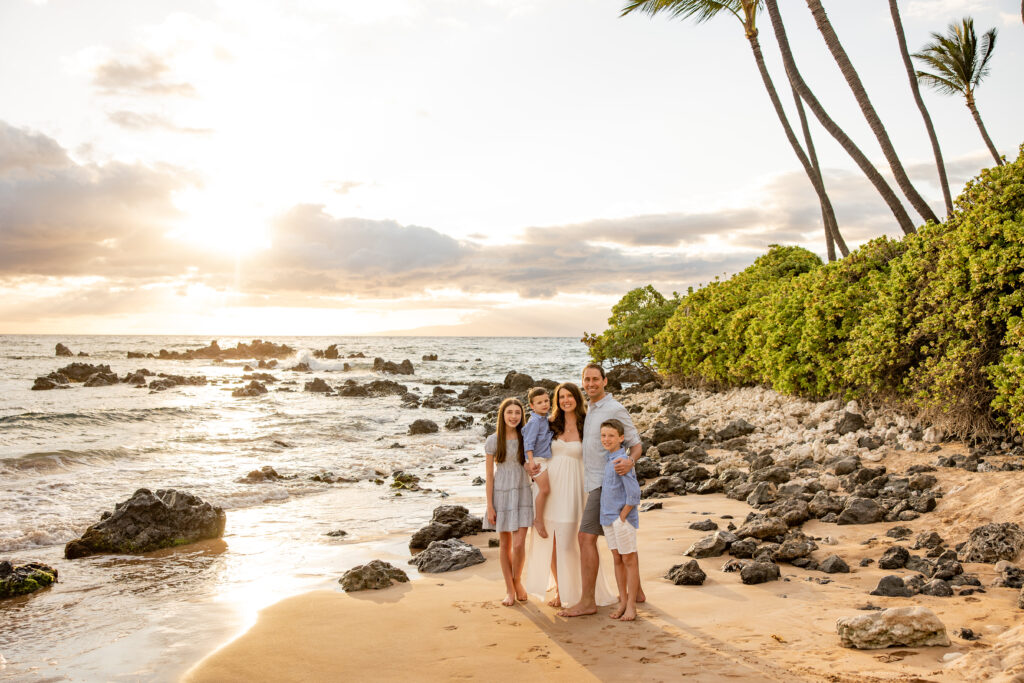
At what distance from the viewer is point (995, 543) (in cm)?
599

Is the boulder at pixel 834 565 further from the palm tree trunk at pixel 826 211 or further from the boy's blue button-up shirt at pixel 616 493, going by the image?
the palm tree trunk at pixel 826 211

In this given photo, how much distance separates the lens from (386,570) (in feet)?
22.1

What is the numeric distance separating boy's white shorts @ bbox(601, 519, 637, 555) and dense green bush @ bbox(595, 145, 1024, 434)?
541 cm

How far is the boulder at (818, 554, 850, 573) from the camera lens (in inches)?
242

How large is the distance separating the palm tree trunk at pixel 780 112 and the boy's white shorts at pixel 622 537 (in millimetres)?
16362

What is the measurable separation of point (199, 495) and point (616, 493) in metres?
8.63

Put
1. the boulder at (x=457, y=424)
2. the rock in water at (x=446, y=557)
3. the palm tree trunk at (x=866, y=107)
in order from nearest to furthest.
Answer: the rock in water at (x=446, y=557) → the palm tree trunk at (x=866, y=107) → the boulder at (x=457, y=424)

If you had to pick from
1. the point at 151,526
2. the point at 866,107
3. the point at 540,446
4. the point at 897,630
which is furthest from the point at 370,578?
the point at 866,107

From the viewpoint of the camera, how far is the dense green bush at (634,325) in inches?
945

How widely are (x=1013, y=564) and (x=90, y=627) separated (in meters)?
7.63

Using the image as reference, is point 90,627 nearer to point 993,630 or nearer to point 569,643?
point 569,643

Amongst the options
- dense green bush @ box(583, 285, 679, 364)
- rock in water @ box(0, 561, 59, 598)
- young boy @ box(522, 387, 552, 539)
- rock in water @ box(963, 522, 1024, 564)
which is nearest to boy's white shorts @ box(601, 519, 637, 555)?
young boy @ box(522, 387, 552, 539)

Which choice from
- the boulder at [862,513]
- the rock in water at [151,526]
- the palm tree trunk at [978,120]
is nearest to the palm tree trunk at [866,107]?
the boulder at [862,513]

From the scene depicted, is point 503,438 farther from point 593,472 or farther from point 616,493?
point 616,493
